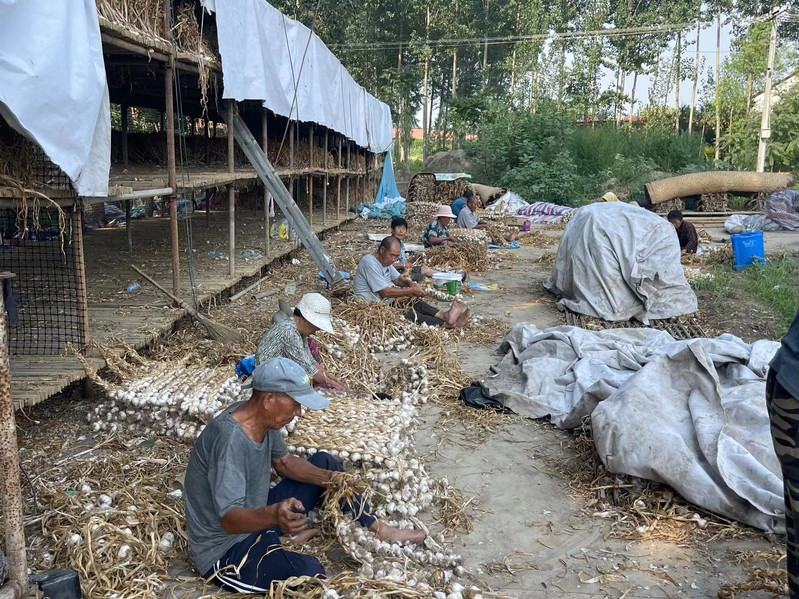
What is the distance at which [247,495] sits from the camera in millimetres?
2990

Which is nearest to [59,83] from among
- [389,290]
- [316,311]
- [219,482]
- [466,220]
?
[316,311]

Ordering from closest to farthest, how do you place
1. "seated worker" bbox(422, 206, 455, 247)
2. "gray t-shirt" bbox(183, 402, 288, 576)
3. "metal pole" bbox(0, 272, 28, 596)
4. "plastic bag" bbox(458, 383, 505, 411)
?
"metal pole" bbox(0, 272, 28, 596), "gray t-shirt" bbox(183, 402, 288, 576), "plastic bag" bbox(458, 383, 505, 411), "seated worker" bbox(422, 206, 455, 247)

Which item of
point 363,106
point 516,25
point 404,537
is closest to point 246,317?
point 404,537

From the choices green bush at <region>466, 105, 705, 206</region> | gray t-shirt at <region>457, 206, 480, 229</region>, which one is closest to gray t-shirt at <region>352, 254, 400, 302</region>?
gray t-shirt at <region>457, 206, 480, 229</region>

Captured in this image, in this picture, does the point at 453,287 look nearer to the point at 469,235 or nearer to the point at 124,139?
the point at 469,235

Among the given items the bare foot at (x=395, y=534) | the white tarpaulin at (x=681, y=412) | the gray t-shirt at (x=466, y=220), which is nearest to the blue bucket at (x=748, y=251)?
the gray t-shirt at (x=466, y=220)

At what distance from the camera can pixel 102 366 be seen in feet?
15.9

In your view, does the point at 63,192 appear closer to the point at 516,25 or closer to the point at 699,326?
the point at 699,326

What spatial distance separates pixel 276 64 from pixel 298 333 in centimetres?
596

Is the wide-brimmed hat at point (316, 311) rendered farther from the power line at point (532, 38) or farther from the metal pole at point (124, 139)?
the power line at point (532, 38)

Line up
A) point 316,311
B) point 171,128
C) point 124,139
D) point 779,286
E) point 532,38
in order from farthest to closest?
1. point 532,38
2. point 124,139
3. point 779,286
4. point 171,128
5. point 316,311

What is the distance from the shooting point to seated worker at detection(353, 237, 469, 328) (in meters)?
7.35

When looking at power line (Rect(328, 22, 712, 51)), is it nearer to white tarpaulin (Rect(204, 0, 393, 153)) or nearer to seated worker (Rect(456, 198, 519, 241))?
white tarpaulin (Rect(204, 0, 393, 153))

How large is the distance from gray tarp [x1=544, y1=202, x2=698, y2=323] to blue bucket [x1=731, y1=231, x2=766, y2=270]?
3.07 meters
